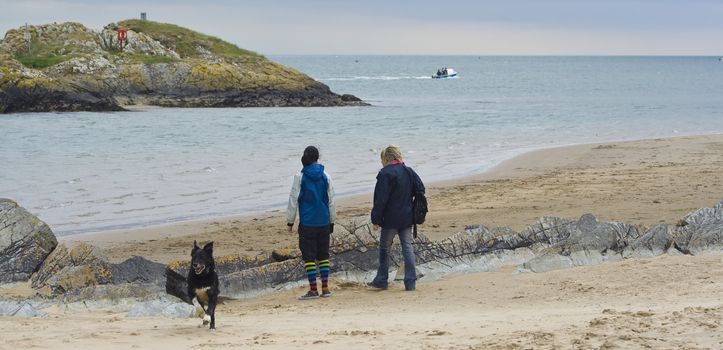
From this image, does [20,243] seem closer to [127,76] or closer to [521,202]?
[521,202]

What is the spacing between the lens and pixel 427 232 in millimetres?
13867

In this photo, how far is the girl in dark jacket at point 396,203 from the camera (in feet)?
33.1

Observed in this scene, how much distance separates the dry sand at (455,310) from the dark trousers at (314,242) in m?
0.49

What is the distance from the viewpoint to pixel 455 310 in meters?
8.83

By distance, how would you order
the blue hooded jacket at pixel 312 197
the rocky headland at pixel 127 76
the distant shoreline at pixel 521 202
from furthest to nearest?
1. the rocky headland at pixel 127 76
2. the distant shoreline at pixel 521 202
3. the blue hooded jacket at pixel 312 197

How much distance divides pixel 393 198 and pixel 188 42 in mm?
62633

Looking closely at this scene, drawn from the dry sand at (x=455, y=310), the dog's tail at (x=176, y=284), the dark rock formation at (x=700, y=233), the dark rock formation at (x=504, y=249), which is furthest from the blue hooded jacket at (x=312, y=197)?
the dark rock formation at (x=700, y=233)

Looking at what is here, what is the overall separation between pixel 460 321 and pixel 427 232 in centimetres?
600

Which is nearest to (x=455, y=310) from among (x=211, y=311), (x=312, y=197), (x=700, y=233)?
(x=312, y=197)

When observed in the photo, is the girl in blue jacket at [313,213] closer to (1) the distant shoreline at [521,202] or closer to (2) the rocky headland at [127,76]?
(1) the distant shoreline at [521,202]

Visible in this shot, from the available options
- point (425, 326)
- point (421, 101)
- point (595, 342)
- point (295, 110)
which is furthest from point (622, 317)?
point (421, 101)

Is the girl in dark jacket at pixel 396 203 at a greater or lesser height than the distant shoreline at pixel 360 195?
greater

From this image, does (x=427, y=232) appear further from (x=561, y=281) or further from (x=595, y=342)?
(x=595, y=342)

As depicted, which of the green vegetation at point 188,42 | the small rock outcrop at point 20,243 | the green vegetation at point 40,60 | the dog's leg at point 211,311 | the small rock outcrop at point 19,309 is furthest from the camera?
the green vegetation at point 188,42
